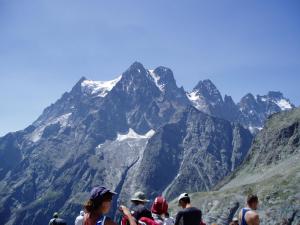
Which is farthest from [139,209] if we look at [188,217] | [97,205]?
[97,205]

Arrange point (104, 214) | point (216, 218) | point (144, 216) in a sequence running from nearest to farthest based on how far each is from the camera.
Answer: point (104, 214) → point (144, 216) → point (216, 218)

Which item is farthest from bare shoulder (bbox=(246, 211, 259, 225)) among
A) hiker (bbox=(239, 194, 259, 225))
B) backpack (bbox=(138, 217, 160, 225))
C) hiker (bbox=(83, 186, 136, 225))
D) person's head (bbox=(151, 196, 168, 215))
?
hiker (bbox=(83, 186, 136, 225))

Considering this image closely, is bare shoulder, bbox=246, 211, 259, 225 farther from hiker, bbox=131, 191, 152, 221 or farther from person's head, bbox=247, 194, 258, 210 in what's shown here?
hiker, bbox=131, 191, 152, 221

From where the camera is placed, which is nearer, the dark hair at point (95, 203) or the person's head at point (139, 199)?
the dark hair at point (95, 203)

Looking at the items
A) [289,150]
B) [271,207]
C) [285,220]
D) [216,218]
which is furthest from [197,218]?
[289,150]

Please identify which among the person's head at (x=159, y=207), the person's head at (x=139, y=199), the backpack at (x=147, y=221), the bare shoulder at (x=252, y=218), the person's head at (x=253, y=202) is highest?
the person's head at (x=139, y=199)

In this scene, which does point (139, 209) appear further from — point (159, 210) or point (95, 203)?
point (95, 203)

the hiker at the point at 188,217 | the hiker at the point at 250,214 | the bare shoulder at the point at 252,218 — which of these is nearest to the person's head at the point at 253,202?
the hiker at the point at 250,214

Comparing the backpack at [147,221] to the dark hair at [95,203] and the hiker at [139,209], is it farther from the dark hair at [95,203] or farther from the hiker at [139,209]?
the dark hair at [95,203]

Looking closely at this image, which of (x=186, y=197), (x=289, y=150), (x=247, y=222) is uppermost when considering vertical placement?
(x=289, y=150)

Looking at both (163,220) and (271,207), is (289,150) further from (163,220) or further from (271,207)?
(163,220)

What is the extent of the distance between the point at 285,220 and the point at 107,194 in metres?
103

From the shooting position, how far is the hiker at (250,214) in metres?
12.0

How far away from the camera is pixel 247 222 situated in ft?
39.6
